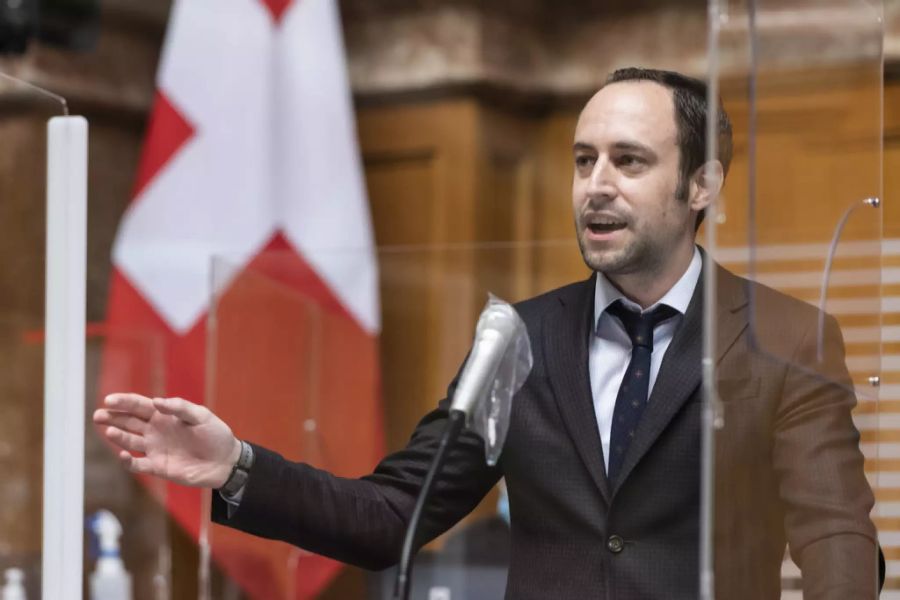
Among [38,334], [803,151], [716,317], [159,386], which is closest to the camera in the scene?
[716,317]

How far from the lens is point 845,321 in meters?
1.70

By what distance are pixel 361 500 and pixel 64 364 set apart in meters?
0.41

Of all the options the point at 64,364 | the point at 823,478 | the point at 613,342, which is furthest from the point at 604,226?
the point at 64,364

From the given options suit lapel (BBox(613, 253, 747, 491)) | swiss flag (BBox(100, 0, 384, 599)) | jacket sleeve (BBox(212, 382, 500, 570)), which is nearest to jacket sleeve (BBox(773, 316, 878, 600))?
suit lapel (BBox(613, 253, 747, 491))

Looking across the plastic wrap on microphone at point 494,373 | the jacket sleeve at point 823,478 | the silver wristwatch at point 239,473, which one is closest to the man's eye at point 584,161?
the plastic wrap on microphone at point 494,373

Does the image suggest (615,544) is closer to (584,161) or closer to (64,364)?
(584,161)

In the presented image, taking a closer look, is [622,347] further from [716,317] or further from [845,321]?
[716,317]

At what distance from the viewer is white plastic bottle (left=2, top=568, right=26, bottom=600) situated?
215 cm

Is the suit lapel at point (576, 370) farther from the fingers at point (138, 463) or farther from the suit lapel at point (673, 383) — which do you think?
the fingers at point (138, 463)

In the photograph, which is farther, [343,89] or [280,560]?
[343,89]

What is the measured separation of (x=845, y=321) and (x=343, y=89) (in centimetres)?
255

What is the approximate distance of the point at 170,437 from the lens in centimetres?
181

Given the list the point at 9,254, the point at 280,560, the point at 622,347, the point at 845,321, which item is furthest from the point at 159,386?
the point at 845,321

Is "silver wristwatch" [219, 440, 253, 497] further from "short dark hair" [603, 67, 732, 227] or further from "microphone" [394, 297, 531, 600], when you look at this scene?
"short dark hair" [603, 67, 732, 227]
